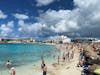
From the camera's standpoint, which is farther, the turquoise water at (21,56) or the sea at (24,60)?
the turquoise water at (21,56)

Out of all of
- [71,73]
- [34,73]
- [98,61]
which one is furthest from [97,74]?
[34,73]

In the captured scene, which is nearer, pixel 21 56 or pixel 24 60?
pixel 24 60

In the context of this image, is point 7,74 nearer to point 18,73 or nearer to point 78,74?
point 18,73

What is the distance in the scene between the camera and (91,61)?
26.8 meters

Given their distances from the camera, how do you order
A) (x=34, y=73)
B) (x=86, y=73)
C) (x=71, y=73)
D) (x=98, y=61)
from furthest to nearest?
(x=34, y=73) → (x=71, y=73) → (x=98, y=61) → (x=86, y=73)

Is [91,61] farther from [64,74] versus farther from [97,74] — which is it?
[97,74]

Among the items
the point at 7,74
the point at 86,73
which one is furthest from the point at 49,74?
the point at 86,73

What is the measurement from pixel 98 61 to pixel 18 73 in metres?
10.2

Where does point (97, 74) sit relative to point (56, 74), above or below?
above

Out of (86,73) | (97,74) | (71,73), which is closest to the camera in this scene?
(97,74)

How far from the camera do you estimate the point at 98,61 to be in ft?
82.9

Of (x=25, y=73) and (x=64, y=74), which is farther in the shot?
(x=25, y=73)

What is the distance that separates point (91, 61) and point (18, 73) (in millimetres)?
9220

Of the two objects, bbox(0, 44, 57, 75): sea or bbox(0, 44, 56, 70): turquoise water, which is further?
bbox(0, 44, 56, 70): turquoise water
